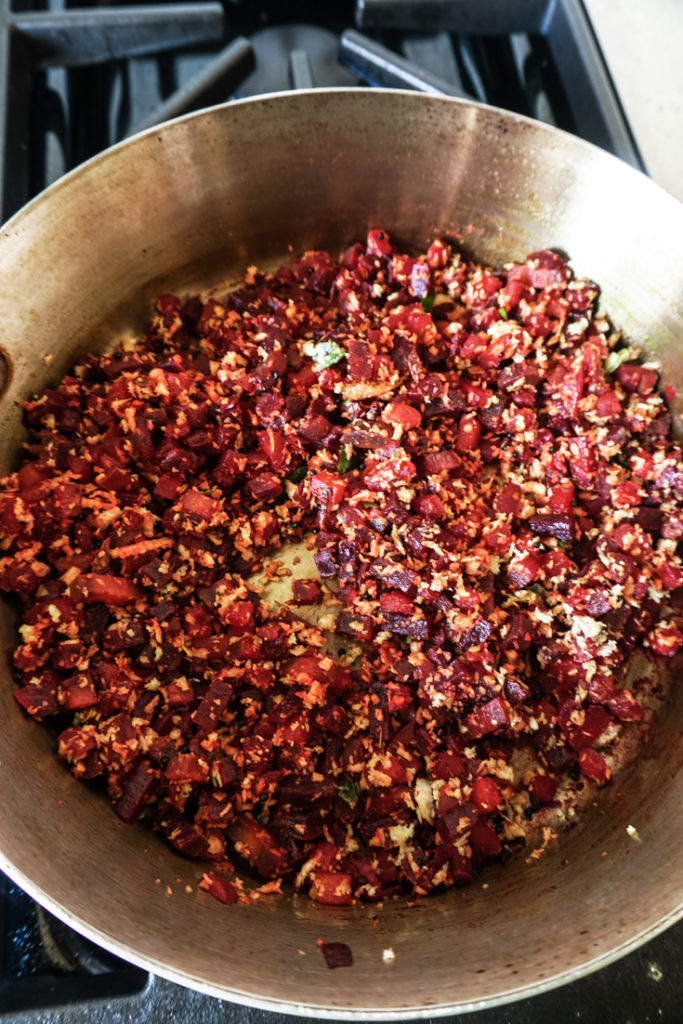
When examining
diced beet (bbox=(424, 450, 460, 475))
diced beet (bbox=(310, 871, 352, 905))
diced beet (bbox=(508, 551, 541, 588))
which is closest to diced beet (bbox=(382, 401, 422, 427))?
diced beet (bbox=(424, 450, 460, 475))

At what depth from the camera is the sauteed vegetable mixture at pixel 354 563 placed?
160 cm

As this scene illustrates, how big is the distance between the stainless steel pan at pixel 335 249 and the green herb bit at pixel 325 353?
1.52 ft

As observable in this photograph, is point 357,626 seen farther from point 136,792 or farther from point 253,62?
point 253,62

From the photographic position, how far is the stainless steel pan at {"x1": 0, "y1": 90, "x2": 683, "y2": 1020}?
1286mm

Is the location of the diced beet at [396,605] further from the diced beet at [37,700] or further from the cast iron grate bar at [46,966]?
the cast iron grate bar at [46,966]

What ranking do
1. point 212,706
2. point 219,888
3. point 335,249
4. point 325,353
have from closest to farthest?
point 219,888 < point 212,706 < point 325,353 < point 335,249

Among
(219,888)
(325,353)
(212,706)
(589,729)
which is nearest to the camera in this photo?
(219,888)

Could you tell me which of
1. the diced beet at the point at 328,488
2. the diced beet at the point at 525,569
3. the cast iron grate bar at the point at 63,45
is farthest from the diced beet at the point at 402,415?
the cast iron grate bar at the point at 63,45

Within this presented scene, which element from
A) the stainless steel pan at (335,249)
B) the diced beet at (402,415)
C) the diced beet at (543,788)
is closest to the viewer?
the stainless steel pan at (335,249)

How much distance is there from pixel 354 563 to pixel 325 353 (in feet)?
2.23

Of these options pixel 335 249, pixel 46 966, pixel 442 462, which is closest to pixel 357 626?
pixel 442 462

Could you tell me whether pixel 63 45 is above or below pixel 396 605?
above

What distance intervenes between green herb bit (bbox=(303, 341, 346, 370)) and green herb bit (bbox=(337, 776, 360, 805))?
1.20 metres

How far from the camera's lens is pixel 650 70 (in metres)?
2.70
